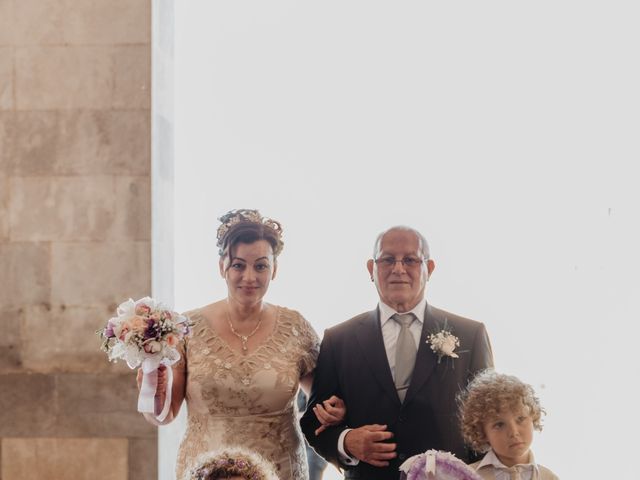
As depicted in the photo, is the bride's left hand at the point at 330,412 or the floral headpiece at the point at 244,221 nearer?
the bride's left hand at the point at 330,412

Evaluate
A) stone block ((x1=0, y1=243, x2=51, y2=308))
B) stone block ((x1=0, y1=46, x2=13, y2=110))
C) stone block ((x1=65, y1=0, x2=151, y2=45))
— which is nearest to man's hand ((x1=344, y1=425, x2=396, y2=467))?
stone block ((x1=0, y1=243, x2=51, y2=308))

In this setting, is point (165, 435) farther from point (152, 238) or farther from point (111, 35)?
point (111, 35)

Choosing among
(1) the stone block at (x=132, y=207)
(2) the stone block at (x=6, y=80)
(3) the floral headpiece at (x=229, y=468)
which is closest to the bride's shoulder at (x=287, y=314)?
(3) the floral headpiece at (x=229, y=468)

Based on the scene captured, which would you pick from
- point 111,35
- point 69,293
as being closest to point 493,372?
point 69,293

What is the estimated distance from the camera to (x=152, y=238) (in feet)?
12.8

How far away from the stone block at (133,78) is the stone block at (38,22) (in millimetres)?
370

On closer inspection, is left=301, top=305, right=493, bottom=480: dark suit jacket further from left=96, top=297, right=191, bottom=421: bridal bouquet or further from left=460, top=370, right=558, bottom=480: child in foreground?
left=96, top=297, right=191, bottom=421: bridal bouquet

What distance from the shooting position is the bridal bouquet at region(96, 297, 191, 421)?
2781 mm

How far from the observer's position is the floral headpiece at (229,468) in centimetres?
257

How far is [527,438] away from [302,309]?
7.07 ft

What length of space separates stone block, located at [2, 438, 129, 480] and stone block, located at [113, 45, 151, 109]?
1.79 metres

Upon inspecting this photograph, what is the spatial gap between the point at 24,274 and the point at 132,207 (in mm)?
691

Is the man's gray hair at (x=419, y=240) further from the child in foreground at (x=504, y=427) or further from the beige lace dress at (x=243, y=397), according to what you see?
the beige lace dress at (x=243, y=397)

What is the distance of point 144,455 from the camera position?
12.8 ft
